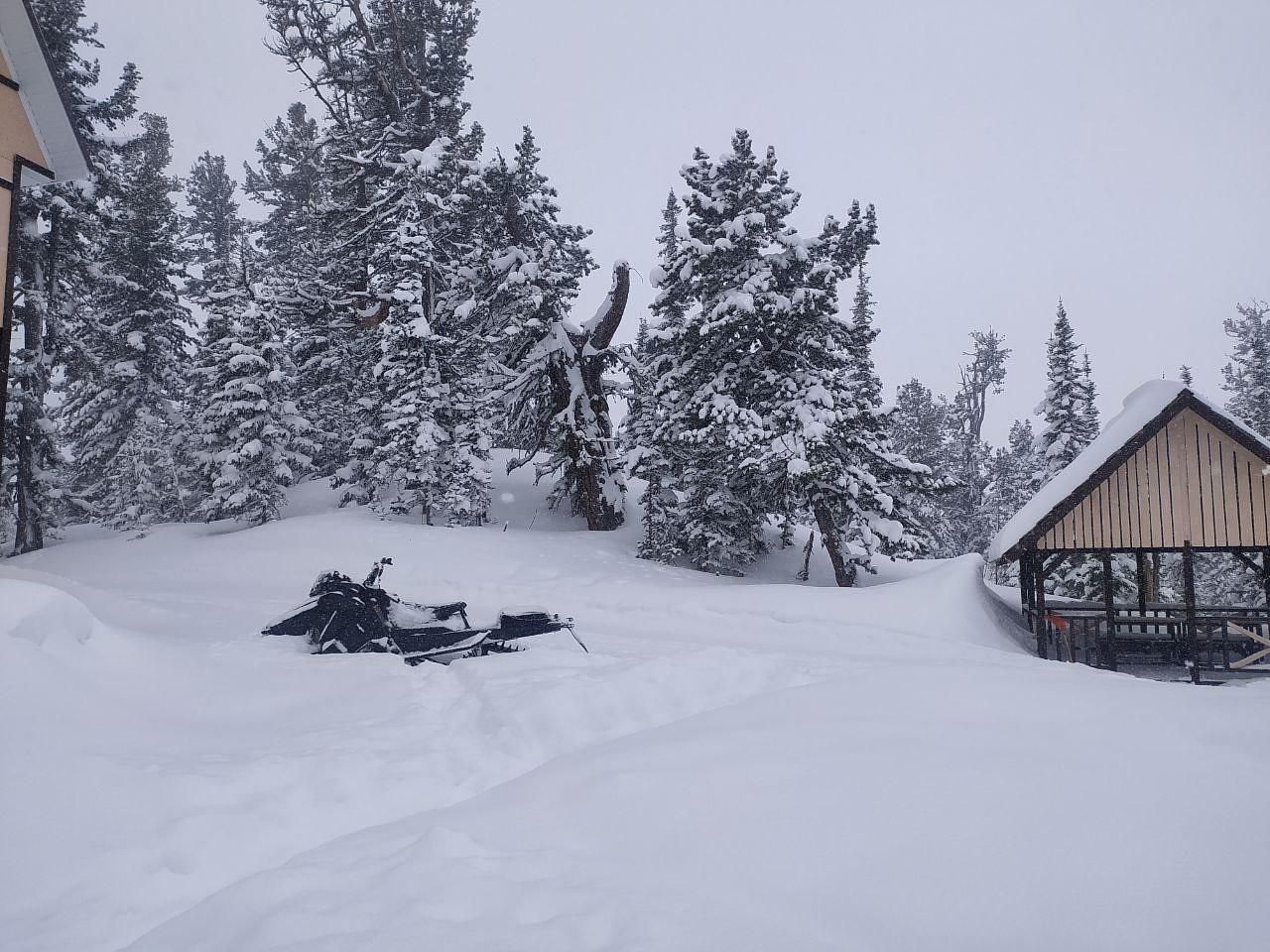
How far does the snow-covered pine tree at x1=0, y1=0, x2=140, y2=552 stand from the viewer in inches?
823

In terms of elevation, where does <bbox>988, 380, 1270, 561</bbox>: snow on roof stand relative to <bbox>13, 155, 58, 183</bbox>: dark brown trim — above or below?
below

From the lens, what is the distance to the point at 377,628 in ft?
31.7

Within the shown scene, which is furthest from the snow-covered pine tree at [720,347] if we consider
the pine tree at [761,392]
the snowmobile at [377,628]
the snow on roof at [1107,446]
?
the snowmobile at [377,628]

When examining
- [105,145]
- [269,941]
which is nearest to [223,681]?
[269,941]

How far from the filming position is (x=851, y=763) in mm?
3975

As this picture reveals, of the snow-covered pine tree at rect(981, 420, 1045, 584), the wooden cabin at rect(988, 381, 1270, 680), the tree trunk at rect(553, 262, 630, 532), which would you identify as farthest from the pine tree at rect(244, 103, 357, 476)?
the snow-covered pine tree at rect(981, 420, 1045, 584)

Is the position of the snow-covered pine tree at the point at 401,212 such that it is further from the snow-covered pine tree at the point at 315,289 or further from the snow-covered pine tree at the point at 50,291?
the snow-covered pine tree at the point at 50,291

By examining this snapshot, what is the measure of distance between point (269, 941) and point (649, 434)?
16678 millimetres

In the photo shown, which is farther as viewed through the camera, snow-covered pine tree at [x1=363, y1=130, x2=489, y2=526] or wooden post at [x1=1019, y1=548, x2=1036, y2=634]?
snow-covered pine tree at [x1=363, y1=130, x2=489, y2=526]

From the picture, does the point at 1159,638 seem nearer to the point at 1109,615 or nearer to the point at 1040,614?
the point at 1109,615

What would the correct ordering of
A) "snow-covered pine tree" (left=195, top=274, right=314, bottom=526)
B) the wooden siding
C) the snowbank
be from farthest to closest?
1. "snow-covered pine tree" (left=195, top=274, right=314, bottom=526)
2. the wooden siding
3. the snowbank

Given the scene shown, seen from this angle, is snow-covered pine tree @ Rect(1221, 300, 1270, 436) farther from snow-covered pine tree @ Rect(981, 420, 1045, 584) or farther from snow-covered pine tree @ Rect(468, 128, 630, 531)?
snow-covered pine tree @ Rect(468, 128, 630, 531)

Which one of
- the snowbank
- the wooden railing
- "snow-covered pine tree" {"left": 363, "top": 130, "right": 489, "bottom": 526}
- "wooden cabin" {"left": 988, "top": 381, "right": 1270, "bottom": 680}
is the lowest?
the wooden railing

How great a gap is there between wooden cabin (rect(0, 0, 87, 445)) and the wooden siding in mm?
19032
